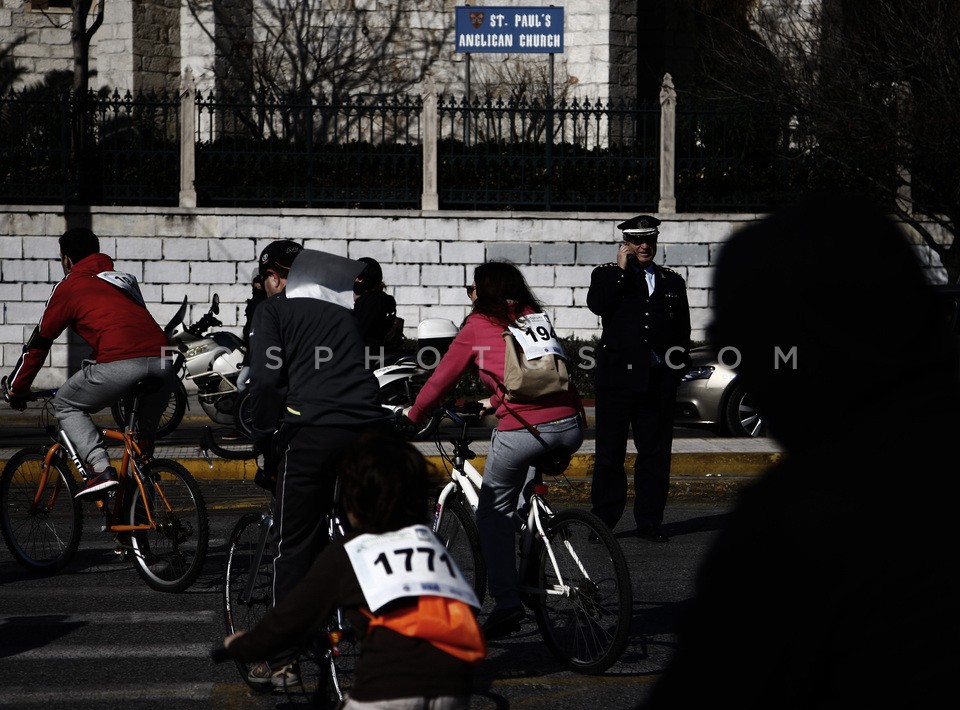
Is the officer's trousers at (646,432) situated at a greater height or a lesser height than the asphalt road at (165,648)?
greater

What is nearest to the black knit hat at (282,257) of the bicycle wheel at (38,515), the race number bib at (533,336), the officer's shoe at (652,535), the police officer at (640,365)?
the race number bib at (533,336)

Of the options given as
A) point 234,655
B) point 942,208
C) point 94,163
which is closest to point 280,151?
point 94,163

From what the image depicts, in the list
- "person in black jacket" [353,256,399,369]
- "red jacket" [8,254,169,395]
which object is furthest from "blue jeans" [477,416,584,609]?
"person in black jacket" [353,256,399,369]

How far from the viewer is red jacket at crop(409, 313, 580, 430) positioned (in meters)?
5.79

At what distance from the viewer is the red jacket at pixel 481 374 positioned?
5.79m

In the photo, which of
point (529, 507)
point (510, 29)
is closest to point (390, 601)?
point (529, 507)

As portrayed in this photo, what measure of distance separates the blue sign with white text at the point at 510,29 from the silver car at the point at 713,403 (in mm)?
7526

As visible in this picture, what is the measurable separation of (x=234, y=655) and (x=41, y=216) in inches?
582

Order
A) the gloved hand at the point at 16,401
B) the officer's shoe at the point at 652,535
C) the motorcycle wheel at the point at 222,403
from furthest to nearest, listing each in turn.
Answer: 1. the motorcycle wheel at the point at 222,403
2. the officer's shoe at the point at 652,535
3. the gloved hand at the point at 16,401

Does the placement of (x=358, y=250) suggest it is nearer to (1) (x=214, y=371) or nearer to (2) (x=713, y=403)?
(1) (x=214, y=371)

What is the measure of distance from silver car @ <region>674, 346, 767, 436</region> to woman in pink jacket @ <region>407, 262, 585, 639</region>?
7.50 meters

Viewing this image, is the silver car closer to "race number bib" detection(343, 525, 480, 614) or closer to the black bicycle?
the black bicycle

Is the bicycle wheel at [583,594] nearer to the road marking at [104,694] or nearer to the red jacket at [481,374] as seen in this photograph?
the red jacket at [481,374]

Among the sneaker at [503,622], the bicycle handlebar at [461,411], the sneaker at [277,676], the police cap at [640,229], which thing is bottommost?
the sneaker at [277,676]
